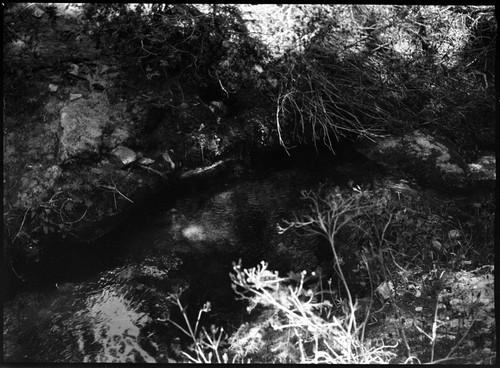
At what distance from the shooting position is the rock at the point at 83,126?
2193 millimetres

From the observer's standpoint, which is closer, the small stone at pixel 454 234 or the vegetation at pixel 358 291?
the vegetation at pixel 358 291

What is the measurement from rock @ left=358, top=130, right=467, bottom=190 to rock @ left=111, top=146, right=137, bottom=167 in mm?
1077

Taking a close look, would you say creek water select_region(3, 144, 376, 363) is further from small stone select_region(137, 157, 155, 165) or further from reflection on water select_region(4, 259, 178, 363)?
small stone select_region(137, 157, 155, 165)

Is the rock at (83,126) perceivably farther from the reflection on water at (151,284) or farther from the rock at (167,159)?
the reflection on water at (151,284)

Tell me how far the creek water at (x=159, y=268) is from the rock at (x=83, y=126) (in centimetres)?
38

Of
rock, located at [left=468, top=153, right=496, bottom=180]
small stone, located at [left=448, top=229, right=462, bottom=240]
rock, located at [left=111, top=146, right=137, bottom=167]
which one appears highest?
rock, located at [left=111, top=146, right=137, bottom=167]

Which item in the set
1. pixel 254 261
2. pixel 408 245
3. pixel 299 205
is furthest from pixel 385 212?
pixel 254 261

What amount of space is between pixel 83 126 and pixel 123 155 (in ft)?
0.73

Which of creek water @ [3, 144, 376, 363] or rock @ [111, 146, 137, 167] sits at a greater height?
rock @ [111, 146, 137, 167]

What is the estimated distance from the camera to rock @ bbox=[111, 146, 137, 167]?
7.22 ft

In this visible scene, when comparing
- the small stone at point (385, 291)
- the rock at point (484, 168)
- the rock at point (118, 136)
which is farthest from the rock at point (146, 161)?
the rock at point (484, 168)

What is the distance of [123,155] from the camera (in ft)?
7.25

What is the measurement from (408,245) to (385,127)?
54 cm

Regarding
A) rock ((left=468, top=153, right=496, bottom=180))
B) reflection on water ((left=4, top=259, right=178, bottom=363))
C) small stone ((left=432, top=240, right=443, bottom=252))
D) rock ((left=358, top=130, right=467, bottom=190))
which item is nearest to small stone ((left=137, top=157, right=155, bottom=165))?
reflection on water ((left=4, top=259, right=178, bottom=363))
